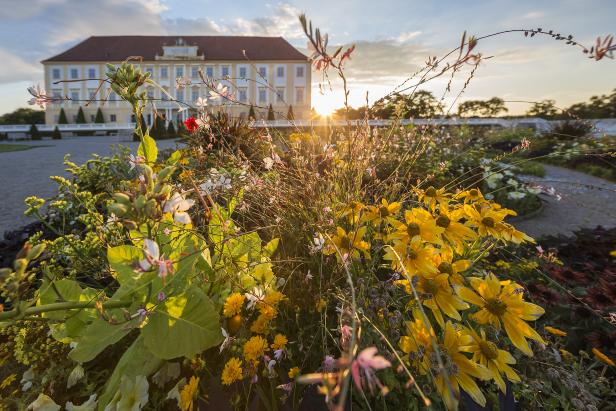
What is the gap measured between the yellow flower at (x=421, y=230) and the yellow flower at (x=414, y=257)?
2 cm

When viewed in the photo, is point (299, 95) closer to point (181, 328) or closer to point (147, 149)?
point (147, 149)

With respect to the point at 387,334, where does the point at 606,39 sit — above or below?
above

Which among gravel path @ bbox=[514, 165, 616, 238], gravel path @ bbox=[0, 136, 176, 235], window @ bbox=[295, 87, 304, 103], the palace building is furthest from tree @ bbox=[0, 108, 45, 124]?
gravel path @ bbox=[514, 165, 616, 238]

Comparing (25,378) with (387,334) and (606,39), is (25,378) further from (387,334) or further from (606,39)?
(606,39)

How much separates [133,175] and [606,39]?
3464mm

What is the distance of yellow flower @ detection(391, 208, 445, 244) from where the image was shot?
3.12ft

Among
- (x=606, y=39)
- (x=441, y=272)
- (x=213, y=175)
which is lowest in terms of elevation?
(x=441, y=272)

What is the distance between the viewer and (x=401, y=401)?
0.96 metres

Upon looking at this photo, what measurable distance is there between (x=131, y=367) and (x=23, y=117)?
157 feet

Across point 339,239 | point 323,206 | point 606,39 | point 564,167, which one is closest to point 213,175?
point 323,206

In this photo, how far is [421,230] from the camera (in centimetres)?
97

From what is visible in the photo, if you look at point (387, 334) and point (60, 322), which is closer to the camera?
point (387, 334)

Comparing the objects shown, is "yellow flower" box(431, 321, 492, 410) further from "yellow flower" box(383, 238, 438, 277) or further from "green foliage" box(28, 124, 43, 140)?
"green foliage" box(28, 124, 43, 140)

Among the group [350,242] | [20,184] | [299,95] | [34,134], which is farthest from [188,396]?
[299,95]
